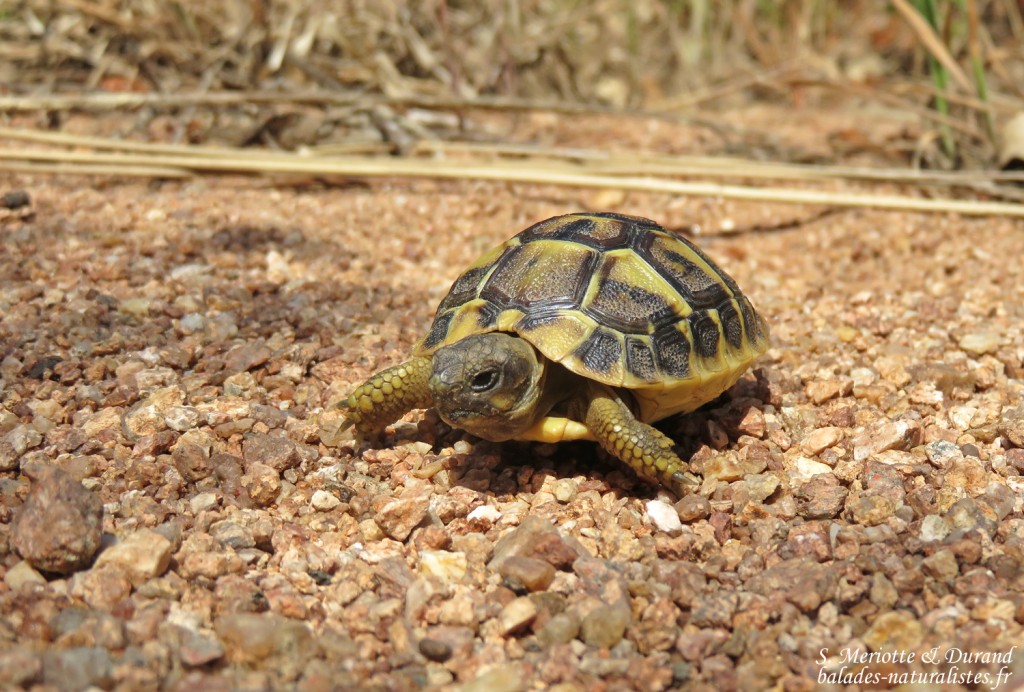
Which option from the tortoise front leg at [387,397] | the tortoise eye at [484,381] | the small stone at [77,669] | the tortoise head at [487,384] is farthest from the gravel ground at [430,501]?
the tortoise eye at [484,381]

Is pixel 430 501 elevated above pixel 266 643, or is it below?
below

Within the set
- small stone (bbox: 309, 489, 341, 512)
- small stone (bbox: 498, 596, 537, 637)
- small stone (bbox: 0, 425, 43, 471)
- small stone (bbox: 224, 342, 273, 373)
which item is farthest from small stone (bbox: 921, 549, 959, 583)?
small stone (bbox: 0, 425, 43, 471)

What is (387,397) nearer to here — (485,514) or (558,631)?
(485,514)

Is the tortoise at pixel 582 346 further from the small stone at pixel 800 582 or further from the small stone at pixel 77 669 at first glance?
the small stone at pixel 77 669

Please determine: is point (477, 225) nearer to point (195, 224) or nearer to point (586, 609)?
point (195, 224)

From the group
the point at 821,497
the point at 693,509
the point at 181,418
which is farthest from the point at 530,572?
the point at 181,418

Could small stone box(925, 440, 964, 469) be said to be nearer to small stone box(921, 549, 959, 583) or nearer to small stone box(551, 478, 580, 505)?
small stone box(921, 549, 959, 583)

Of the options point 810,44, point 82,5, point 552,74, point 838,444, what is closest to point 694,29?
Result: point 810,44
